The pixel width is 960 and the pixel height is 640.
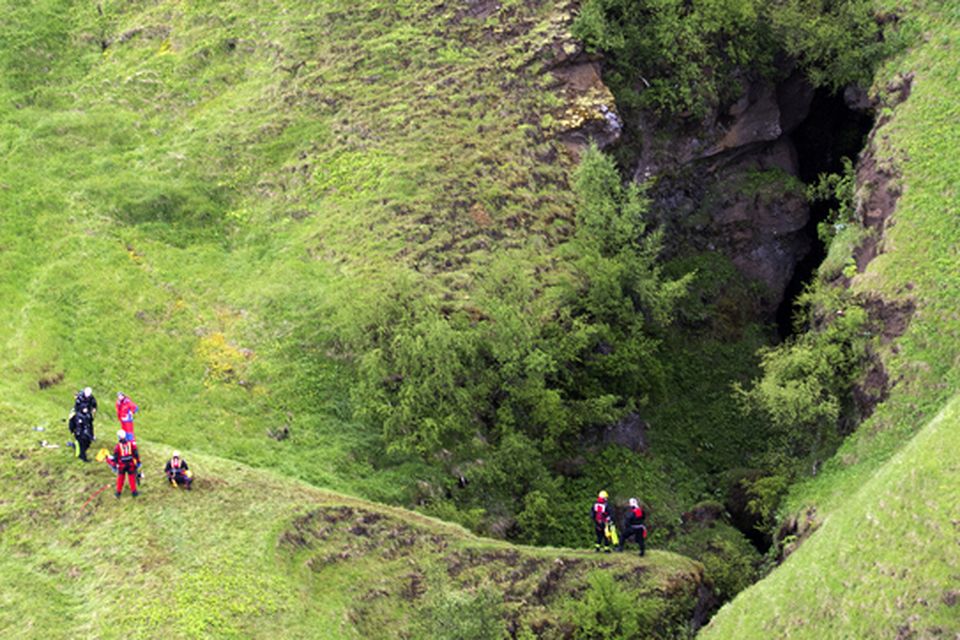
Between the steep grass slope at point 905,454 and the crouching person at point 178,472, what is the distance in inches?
717

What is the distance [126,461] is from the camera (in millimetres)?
33844

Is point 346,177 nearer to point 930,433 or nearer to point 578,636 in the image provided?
point 578,636

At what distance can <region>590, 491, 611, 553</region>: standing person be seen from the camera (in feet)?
124

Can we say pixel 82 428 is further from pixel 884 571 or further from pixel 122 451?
pixel 884 571

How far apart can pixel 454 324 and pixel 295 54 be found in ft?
70.4

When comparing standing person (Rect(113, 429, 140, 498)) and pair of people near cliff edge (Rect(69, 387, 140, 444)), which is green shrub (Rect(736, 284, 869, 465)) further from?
pair of people near cliff edge (Rect(69, 387, 140, 444))

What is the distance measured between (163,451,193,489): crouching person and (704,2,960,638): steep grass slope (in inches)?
717

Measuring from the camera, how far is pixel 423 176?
52.1 metres

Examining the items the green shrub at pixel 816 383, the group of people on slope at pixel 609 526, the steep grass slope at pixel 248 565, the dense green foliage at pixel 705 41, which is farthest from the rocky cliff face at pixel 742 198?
the steep grass slope at pixel 248 565

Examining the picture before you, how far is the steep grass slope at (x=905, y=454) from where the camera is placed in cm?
2942

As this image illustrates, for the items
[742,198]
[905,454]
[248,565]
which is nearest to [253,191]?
[248,565]

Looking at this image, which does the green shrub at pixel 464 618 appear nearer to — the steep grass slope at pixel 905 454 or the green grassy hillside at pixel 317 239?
the steep grass slope at pixel 905 454

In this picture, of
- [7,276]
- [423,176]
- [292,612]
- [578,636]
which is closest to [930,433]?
[578,636]

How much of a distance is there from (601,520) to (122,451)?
668 inches
